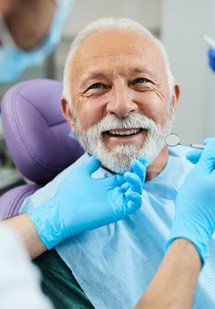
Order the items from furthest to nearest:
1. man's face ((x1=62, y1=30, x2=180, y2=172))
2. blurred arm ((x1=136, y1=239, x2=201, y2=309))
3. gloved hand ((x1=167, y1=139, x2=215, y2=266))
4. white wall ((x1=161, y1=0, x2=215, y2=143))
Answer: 1. white wall ((x1=161, y1=0, x2=215, y2=143))
2. man's face ((x1=62, y1=30, x2=180, y2=172))
3. gloved hand ((x1=167, y1=139, x2=215, y2=266))
4. blurred arm ((x1=136, y1=239, x2=201, y2=309))

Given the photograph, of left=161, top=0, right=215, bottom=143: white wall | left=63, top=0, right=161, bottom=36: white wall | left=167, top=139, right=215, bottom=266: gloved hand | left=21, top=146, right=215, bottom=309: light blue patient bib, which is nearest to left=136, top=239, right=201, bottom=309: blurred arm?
left=167, top=139, right=215, bottom=266: gloved hand

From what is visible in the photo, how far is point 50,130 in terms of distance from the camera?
1.47m

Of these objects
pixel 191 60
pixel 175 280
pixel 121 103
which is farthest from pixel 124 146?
pixel 191 60

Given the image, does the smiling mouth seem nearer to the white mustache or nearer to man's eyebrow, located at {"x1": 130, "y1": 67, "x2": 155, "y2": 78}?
the white mustache

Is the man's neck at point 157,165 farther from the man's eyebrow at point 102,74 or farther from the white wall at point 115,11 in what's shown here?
the white wall at point 115,11

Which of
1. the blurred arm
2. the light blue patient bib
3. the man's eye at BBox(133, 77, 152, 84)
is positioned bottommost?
the light blue patient bib

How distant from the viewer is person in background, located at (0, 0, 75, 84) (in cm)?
66

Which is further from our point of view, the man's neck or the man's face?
the man's neck

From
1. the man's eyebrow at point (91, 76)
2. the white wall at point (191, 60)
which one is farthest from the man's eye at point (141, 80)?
the white wall at point (191, 60)

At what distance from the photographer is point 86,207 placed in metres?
1.13

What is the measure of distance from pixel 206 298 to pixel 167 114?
1.91 ft

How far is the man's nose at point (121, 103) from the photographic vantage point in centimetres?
117

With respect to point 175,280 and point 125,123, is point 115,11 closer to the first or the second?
point 125,123

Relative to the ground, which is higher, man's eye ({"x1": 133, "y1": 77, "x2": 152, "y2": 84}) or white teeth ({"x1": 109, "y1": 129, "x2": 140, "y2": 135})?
man's eye ({"x1": 133, "y1": 77, "x2": 152, "y2": 84})
